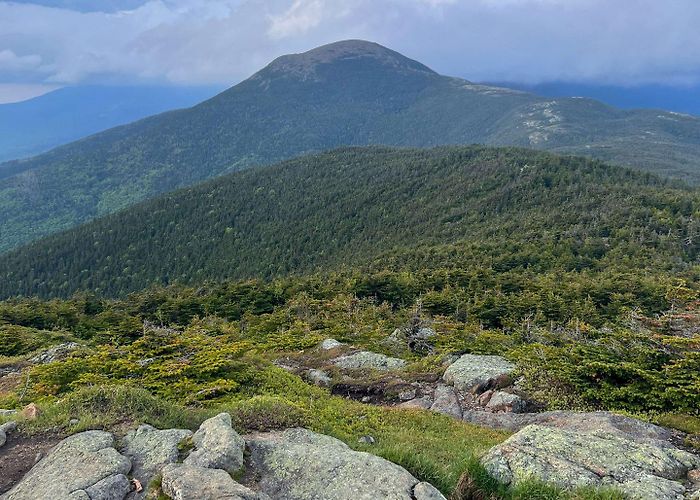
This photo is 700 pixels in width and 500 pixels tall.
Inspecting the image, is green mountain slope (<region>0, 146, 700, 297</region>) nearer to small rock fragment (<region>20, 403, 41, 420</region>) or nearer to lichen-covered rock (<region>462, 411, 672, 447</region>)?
lichen-covered rock (<region>462, 411, 672, 447</region>)

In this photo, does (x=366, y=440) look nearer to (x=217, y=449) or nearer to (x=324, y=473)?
(x=324, y=473)

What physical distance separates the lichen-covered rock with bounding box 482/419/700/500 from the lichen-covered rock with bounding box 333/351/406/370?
12.2 meters

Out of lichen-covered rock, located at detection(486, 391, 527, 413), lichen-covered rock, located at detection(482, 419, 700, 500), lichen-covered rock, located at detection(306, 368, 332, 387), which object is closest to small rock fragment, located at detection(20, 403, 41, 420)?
lichen-covered rock, located at detection(482, 419, 700, 500)

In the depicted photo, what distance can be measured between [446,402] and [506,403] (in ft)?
6.85

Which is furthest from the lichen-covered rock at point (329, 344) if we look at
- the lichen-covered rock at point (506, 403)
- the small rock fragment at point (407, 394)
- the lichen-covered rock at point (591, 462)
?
the lichen-covered rock at point (591, 462)

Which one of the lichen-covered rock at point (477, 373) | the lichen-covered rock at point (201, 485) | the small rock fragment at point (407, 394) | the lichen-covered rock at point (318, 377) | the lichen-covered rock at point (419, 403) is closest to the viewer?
the lichen-covered rock at point (201, 485)

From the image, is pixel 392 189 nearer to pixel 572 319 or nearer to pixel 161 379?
pixel 572 319

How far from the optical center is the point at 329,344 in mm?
24859

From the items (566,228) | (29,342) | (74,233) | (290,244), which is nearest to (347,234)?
(290,244)

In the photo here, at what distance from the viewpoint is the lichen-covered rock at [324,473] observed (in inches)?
270

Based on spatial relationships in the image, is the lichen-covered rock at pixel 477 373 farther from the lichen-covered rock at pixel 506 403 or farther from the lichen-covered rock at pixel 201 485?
the lichen-covered rock at pixel 201 485

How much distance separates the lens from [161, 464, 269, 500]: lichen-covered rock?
6207mm

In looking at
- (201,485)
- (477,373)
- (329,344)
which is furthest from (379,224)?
(201,485)

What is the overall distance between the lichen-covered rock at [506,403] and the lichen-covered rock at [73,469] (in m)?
→ 11.3
